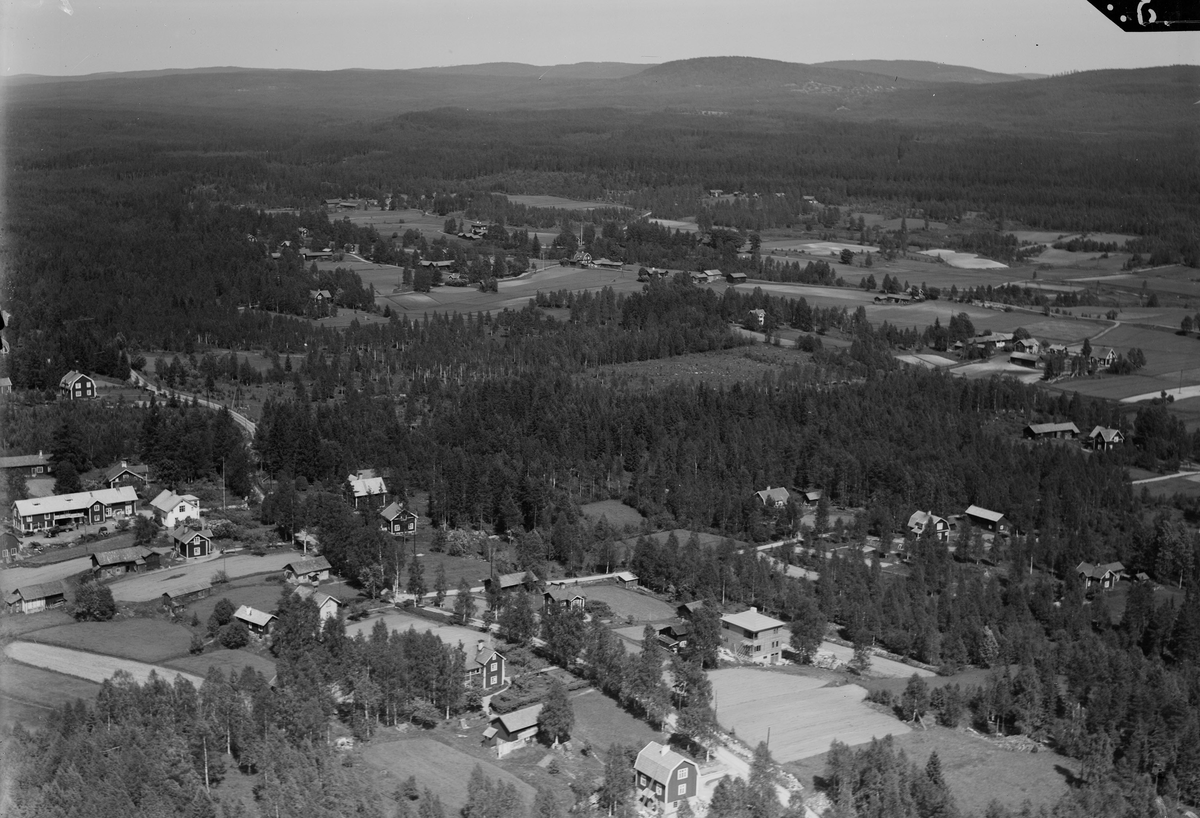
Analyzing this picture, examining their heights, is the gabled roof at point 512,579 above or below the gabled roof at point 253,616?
below

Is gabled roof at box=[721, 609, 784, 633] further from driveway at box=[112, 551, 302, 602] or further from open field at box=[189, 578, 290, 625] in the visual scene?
driveway at box=[112, 551, 302, 602]

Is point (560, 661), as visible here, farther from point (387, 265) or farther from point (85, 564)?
point (387, 265)

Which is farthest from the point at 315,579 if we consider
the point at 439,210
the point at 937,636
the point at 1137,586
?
the point at 439,210

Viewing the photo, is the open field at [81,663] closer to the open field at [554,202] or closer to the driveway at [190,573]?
the driveway at [190,573]

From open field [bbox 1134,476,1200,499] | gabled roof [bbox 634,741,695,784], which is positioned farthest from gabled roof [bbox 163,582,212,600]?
open field [bbox 1134,476,1200,499]

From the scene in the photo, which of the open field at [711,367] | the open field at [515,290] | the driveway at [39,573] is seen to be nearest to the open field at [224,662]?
the driveway at [39,573]

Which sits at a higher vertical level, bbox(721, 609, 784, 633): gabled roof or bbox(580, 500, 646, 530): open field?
bbox(721, 609, 784, 633): gabled roof
